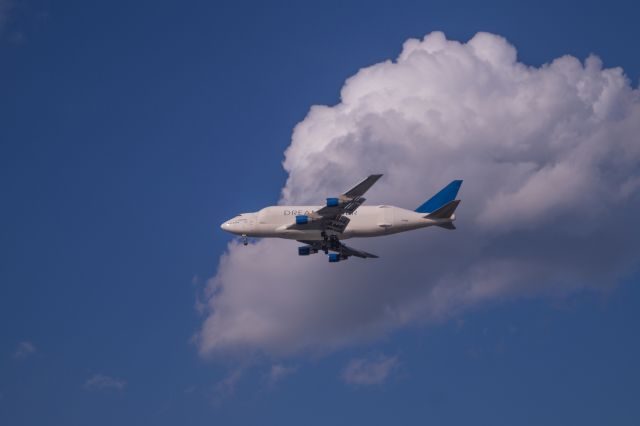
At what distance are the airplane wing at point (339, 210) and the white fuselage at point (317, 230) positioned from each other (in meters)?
1.36

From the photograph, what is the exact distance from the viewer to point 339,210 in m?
114

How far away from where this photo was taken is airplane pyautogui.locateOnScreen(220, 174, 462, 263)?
11619 cm

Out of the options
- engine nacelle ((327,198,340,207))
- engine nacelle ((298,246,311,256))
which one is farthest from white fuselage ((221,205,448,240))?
engine nacelle ((298,246,311,256))

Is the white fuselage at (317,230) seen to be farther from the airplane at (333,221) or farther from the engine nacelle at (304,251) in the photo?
the engine nacelle at (304,251)

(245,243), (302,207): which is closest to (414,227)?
(302,207)

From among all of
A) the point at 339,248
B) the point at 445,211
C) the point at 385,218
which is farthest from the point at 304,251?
the point at 445,211

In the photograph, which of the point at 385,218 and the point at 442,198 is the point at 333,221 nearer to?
the point at 385,218

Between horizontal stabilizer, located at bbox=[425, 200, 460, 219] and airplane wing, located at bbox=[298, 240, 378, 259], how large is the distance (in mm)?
13786

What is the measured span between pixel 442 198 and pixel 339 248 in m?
15.3

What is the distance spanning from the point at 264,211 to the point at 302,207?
16.1ft

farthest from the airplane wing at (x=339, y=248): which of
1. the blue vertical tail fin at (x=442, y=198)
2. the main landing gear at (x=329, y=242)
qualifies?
the blue vertical tail fin at (x=442, y=198)

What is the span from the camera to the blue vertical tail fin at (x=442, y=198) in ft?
406

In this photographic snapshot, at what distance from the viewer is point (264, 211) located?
12044 centimetres

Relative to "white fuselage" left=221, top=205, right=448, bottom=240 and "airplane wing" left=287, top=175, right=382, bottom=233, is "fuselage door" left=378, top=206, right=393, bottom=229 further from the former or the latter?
"airplane wing" left=287, top=175, right=382, bottom=233
